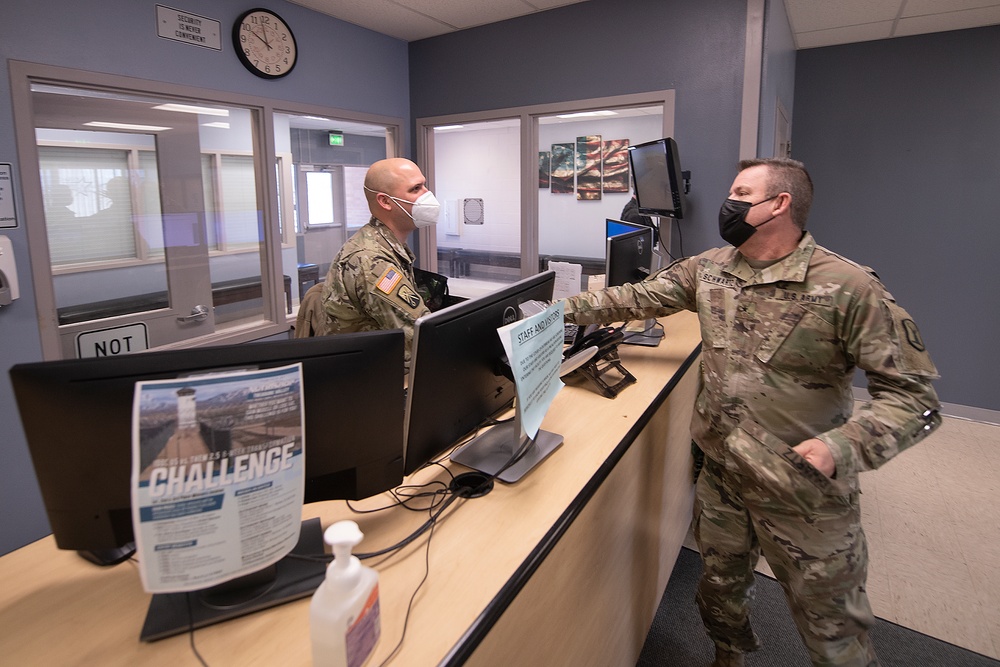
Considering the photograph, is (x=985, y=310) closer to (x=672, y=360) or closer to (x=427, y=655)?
(x=672, y=360)

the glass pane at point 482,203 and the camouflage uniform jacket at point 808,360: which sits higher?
the glass pane at point 482,203

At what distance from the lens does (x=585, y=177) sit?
8.77 m

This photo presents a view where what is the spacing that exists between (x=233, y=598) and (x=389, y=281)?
123 centimetres

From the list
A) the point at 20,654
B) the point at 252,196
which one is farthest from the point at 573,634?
the point at 252,196

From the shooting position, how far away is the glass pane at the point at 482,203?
24.6 ft

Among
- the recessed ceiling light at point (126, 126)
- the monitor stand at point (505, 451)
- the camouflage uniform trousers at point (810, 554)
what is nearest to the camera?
the monitor stand at point (505, 451)

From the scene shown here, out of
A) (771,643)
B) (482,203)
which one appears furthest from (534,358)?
(482,203)

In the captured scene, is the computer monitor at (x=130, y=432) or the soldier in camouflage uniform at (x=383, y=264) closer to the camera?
the computer monitor at (x=130, y=432)

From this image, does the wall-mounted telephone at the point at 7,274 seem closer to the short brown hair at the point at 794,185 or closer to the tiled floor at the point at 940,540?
the short brown hair at the point at 794,185

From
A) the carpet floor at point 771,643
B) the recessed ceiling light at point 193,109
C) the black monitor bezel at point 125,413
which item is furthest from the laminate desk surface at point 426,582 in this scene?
the recessed ceiling light at point 193,109

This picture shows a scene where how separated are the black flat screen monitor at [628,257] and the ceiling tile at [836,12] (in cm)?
213

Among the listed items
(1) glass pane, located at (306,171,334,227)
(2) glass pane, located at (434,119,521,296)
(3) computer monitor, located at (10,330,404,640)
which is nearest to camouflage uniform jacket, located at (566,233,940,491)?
(3) computer monitor, located at (10,330,404,640)

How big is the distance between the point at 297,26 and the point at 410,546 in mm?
3648

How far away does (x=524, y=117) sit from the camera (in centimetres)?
412
